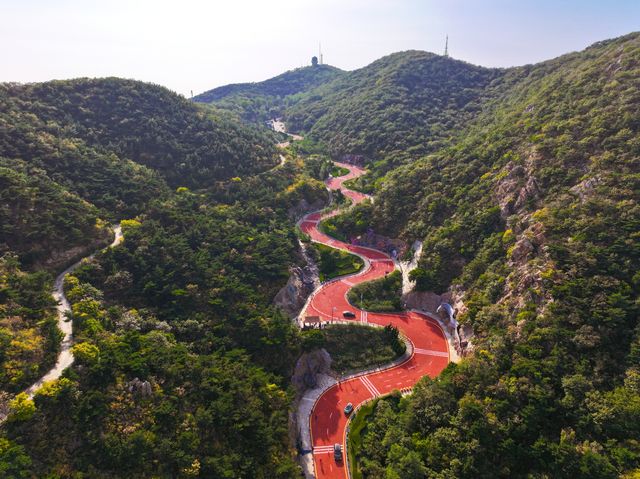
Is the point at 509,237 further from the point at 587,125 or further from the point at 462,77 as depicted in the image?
the point at 462,77

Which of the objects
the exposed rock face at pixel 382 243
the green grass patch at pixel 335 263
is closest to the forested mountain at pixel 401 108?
the exposed rock face at pixel 382 243

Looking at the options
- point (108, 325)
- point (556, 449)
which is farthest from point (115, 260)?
point (556, 449)

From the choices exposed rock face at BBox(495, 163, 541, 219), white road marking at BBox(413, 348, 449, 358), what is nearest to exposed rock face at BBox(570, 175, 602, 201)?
exposed rock face at BBox(495, 163, 541, 219)

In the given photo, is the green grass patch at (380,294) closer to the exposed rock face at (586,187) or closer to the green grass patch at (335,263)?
the green grass patch at (335,263)

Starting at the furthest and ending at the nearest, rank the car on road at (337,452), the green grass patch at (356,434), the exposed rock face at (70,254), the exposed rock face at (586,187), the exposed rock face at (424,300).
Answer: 1. the exposed rock face at (424,300)
2. the exposed rock face at (586,187)
3. the exposed rock face at (70,254)
4. the car on road at (337,452)
5. the green grass patch at (356,434)

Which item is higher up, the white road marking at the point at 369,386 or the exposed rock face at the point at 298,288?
the exposed rock face at the point at 298,288

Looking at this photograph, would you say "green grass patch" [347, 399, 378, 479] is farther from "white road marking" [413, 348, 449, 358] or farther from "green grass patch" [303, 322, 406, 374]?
"white road marking" [413, 348, 449, 358]
